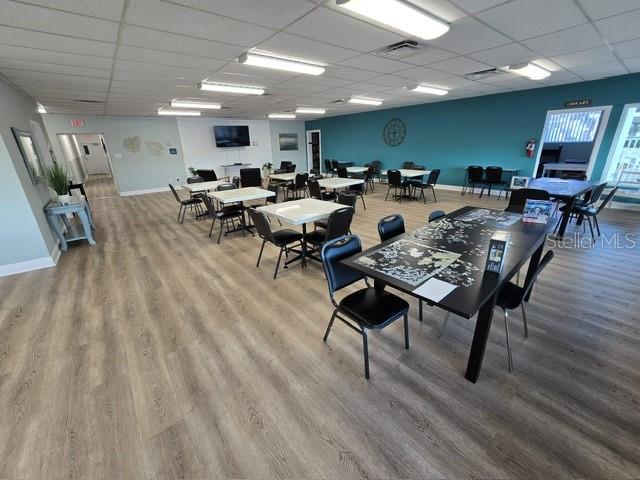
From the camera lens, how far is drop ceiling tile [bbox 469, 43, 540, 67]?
3291 mm

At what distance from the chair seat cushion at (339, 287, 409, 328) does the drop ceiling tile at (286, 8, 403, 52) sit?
92.7 inches

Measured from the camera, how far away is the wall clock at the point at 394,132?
927cm

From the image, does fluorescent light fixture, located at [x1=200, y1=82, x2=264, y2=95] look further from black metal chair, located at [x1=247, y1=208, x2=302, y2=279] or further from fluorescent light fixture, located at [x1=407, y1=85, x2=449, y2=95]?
fluorescent light fixture, located at [x1=407, y1=85, x2=449, y2=95]

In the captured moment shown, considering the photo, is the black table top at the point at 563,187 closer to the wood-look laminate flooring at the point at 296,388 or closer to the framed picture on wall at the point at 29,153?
the wood-look laminate flooring at the point at 296,388

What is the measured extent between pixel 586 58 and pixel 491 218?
3.29m

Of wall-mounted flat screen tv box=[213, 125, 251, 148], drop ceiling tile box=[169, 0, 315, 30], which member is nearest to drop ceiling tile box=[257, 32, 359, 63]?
drop ceiling tile box=[169, 0, 315, 30]

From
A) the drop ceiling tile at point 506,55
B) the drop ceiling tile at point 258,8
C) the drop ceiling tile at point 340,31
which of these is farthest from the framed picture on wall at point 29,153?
the drop ceiling tile at point 506,55

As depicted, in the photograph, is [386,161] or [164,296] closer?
[164,296]

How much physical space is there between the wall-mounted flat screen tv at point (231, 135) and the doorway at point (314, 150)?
3.35 meters

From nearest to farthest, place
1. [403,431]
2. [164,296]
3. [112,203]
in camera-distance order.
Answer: [403,431] → [164,296] → [112,203]

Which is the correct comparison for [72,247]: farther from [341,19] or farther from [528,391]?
[528,391]

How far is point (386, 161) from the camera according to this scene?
33.0 ft

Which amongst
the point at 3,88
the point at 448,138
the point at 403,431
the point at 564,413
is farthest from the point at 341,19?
the point at 448,138

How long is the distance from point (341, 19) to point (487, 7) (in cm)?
123
